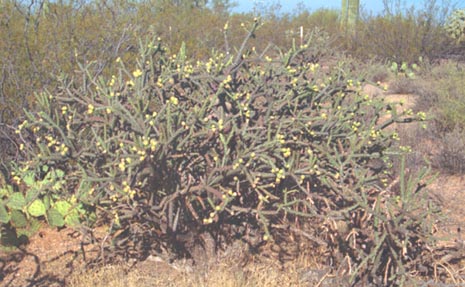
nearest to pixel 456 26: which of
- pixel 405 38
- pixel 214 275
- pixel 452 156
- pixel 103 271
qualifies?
pixel 405 38

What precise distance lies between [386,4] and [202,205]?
1240cm

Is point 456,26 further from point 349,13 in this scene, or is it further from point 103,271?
point 103,271

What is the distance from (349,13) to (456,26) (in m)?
3.45

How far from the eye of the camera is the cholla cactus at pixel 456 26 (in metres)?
13.7

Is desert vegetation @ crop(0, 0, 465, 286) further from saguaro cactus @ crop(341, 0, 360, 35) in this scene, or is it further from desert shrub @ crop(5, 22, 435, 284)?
saguaro cactus @ crop(341, 0, 360, 35)

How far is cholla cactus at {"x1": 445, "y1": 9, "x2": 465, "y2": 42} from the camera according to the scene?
13664mm

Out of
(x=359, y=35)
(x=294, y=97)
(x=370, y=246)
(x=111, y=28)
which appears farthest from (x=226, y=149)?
(x=359, y=35)

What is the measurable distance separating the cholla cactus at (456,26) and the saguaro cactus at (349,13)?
7.70 ft

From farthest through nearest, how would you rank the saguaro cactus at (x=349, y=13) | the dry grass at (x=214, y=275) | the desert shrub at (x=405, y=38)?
the saguaro cactus at (x=349, y=13) < the desert shrub at (x=405, y=38) < the dry grass at (x=214, y=275)

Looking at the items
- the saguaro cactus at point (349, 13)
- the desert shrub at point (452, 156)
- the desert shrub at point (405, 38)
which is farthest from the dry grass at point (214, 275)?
the saguaro cactus at point (349, 13)

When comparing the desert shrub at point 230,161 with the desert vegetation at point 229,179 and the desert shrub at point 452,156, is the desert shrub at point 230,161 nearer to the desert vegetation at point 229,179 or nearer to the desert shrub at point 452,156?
the desert vegetation at point 229,179

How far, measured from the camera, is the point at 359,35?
47.9ft

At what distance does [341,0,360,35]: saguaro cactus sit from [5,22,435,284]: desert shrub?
39.4 feet

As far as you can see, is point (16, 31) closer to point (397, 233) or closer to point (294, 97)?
point (294, 97)
